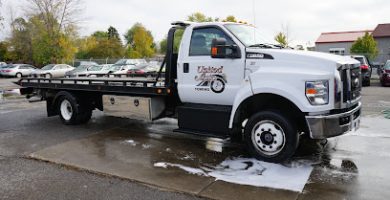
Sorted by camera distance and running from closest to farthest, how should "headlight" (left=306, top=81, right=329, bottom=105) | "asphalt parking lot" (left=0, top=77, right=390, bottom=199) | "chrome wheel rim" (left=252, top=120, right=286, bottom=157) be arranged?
"asphalt parking lot" (left=0, top=77, right=390, bottom=199)
"headlight" (left=306, top=81, right=329, bottom=105)
"chrome wheel rim" (left=252, top=120, right=286, bottom=157)

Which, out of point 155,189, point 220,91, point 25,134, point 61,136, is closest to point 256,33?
point 220,91

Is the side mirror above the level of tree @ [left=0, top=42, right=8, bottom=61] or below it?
below

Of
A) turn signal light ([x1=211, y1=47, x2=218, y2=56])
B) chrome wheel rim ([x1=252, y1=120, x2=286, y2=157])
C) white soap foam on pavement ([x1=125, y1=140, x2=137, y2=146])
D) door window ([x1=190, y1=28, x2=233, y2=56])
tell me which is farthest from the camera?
white soap foam on pavement ([x1=125, y1=140, x2=137, y2=146])

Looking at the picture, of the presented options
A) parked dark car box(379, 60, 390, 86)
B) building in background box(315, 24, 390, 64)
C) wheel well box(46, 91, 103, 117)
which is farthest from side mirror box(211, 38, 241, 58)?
building in background box(315, 24, 390, 64)

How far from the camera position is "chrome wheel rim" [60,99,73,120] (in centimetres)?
935

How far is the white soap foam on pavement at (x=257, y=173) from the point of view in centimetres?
497

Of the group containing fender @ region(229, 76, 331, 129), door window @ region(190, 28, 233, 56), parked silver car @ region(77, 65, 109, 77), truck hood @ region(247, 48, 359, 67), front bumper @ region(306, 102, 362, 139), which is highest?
door window @ region(190, 28, 233, 56)

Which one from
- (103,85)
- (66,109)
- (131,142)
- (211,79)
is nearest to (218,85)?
(211,79)

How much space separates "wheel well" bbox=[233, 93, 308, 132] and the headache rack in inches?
65.0

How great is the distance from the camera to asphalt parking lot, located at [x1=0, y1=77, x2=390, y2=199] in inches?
187

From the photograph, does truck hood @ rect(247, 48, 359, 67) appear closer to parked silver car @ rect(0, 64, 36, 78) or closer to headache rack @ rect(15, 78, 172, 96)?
headache rack @ rect(15, 78, 172, 96)

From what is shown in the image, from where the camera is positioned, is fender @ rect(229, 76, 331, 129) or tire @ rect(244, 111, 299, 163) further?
tire @ rect(244, 111, 299, 163)

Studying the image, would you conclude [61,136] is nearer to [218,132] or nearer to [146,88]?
[146,88]

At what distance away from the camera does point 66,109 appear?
9469 mm
